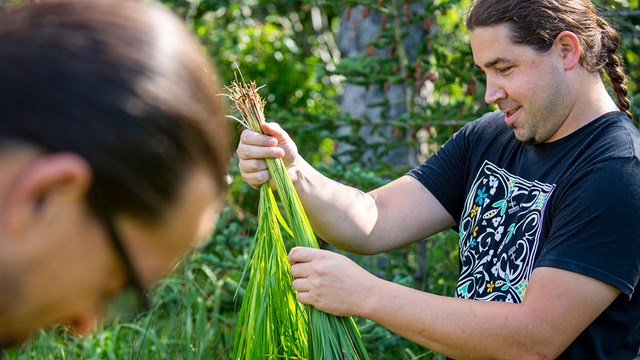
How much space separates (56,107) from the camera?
850 millimetres

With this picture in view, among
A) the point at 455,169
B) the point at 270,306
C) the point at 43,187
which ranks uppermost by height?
the point at 43,187

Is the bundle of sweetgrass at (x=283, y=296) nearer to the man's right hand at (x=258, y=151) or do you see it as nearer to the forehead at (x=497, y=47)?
the man's right hand at (x=258, y=151)

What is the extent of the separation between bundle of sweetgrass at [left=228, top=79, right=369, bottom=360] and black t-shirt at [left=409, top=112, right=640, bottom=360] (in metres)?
0.44

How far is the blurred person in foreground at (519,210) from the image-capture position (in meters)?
2.25

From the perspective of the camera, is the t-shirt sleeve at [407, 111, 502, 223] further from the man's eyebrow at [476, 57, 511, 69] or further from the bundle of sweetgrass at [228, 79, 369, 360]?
the bundle of sweetgrass at [228, 79, 369, 360]

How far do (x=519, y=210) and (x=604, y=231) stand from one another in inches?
10.9

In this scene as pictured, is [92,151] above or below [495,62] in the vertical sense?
above

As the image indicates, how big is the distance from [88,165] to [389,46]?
11.8 feet

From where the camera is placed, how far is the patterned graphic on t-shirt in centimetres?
241

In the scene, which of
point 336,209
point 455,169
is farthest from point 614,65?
point 336,209

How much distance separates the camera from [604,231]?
7.36 ft

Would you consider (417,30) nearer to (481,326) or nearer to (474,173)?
(474,173)

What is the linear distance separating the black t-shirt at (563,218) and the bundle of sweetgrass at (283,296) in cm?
44

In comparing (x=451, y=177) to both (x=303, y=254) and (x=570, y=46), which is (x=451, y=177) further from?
(x=303, y=254)
